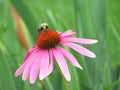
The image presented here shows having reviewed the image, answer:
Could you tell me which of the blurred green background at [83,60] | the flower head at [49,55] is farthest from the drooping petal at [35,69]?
the blurred green background at [83,60]

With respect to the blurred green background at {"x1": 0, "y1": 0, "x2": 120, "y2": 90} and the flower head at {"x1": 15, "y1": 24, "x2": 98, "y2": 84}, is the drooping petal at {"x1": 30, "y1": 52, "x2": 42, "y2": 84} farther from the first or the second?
the blurred green background at {"x1": 0, "y1": 0, "x2": 120, "y2": 90}

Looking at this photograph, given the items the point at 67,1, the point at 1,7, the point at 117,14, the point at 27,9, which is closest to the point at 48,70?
the point at 27,9

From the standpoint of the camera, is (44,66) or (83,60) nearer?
(44,66)

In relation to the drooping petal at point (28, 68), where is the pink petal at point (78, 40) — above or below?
above

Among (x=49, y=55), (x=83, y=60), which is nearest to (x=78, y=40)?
(x=49, y=55)

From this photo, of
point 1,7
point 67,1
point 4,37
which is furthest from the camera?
point 67,1

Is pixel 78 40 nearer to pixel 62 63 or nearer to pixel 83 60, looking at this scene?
pixel 62 63

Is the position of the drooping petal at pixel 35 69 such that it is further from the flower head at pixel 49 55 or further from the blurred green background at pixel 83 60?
the blurred green background at pixel 83 60

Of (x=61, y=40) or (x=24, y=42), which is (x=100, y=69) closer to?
(x=61, y=40)
